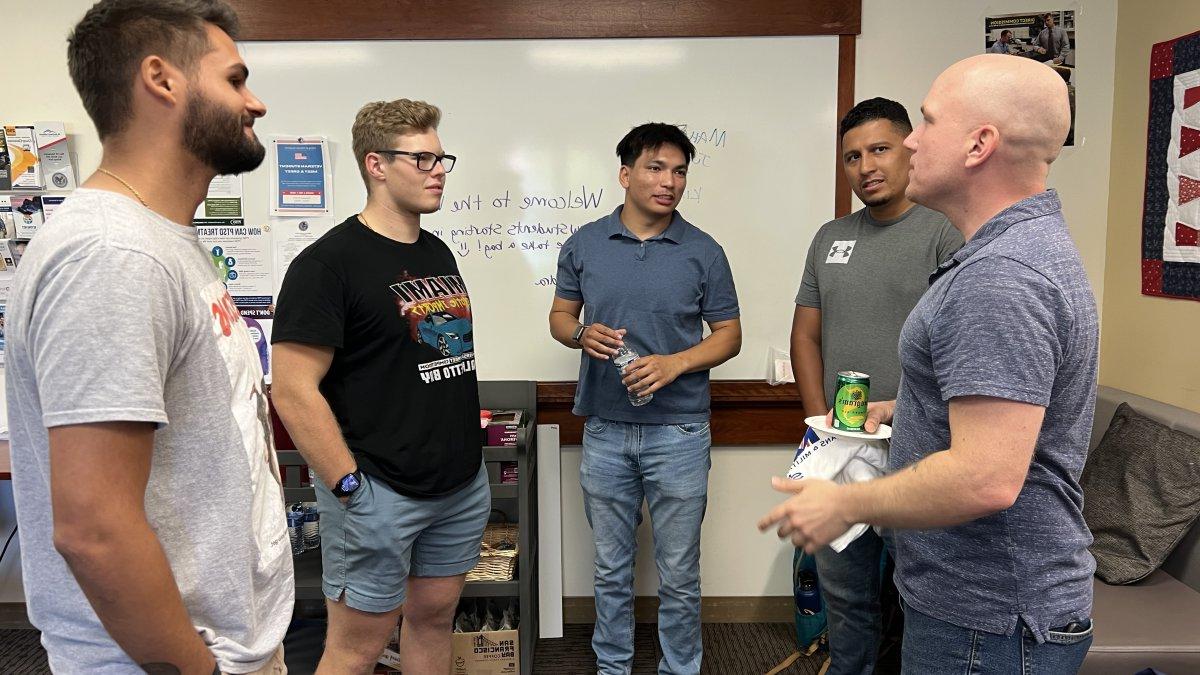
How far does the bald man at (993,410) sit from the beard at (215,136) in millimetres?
912

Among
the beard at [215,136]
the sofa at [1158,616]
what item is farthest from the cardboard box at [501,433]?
the sofa at [1158,616]

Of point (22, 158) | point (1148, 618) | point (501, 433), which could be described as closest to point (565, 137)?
point (501, 433)

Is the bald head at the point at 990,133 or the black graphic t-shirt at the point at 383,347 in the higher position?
the bald head at the point at 990,133

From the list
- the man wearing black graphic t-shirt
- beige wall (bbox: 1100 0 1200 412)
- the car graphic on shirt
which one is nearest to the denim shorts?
the man wearing black graphic t-shirt

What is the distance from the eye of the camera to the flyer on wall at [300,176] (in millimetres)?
2662

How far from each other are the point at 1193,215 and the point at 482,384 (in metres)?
2.29

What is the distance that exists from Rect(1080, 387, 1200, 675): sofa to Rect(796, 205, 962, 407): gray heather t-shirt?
29.4 inches

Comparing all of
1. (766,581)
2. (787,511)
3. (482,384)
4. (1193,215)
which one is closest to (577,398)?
(482,384)

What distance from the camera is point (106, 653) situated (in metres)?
0.90

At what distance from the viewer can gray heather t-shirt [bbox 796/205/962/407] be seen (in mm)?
1991

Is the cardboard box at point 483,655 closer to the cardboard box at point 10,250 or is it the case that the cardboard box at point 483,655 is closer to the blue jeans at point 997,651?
the blue jeans at point 997,651

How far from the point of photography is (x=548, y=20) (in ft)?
8.55

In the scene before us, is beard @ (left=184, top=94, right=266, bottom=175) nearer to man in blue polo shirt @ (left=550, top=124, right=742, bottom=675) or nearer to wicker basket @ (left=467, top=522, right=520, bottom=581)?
man in blue polo shirt @ (left=550, top=124, right=742, bottom=675)

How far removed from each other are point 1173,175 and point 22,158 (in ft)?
12.5
